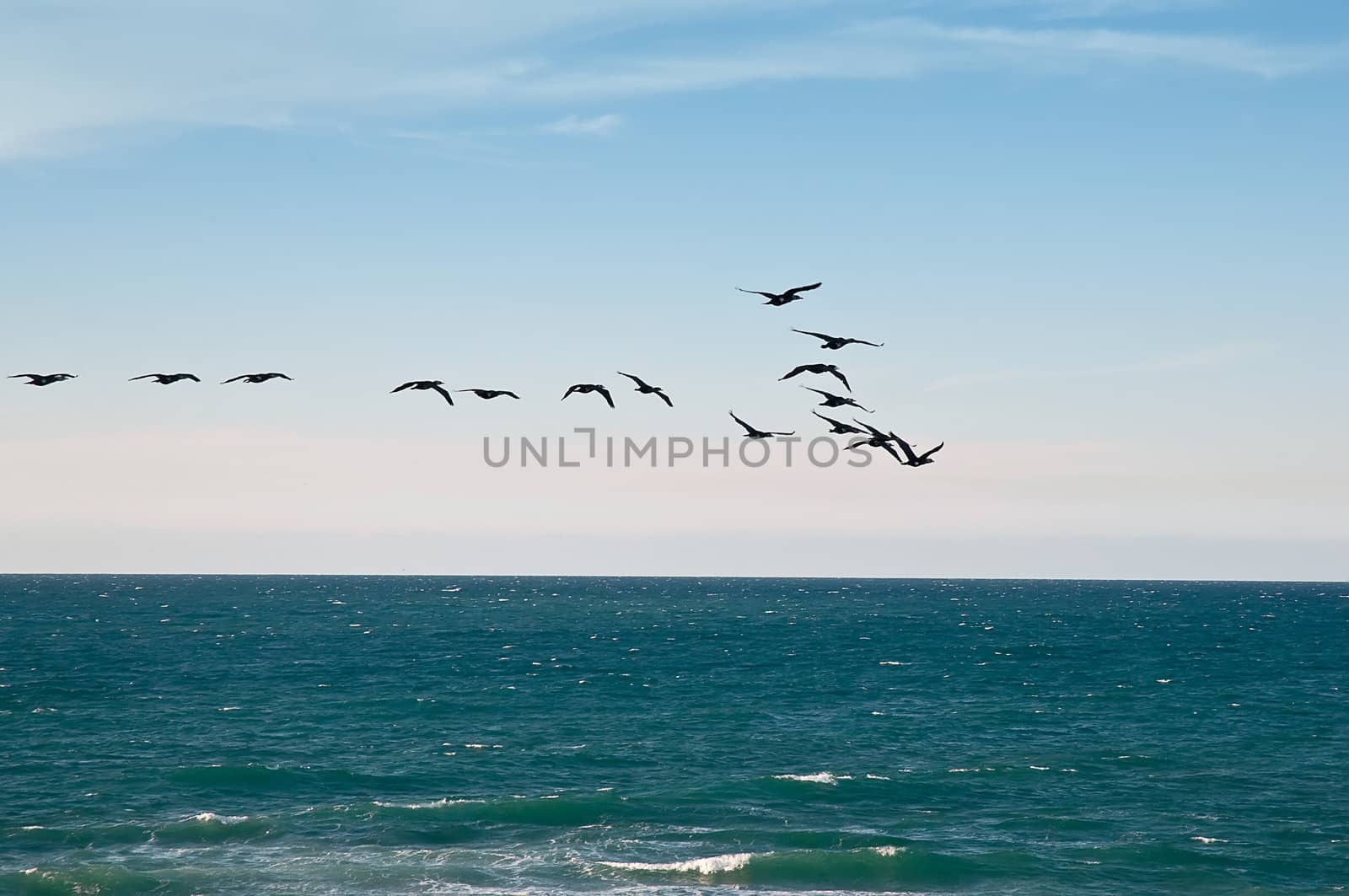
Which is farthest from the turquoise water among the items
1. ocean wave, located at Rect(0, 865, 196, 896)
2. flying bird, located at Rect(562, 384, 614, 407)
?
flying bird, located at Rect(562, 384, 614, 407)

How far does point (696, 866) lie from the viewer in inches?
1658

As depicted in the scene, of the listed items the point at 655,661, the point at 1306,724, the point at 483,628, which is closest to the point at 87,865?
the point at 1306,724

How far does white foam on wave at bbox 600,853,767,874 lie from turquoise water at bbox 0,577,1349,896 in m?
0.17

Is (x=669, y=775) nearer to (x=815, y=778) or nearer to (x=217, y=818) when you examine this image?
(x=815, y=778)

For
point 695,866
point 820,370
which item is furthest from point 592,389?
point 695,866

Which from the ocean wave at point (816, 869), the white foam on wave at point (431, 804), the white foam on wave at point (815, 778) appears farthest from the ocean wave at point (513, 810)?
the white foam on wave at point (815, 778)

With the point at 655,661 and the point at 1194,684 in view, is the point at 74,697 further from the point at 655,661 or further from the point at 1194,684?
the point at 1194,684

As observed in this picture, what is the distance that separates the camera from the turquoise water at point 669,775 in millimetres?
42219

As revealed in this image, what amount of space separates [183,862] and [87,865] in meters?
2.99

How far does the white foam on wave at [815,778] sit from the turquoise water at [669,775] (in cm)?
30

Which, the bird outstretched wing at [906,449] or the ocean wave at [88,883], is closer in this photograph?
the bird outstretched wing at [906,449]

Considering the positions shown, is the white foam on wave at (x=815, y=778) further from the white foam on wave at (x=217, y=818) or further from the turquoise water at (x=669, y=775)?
the white foam on wave at (x=217, y=818)

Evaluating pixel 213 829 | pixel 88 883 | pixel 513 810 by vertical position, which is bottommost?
pixel 88 883

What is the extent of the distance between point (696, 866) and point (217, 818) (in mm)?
19433
